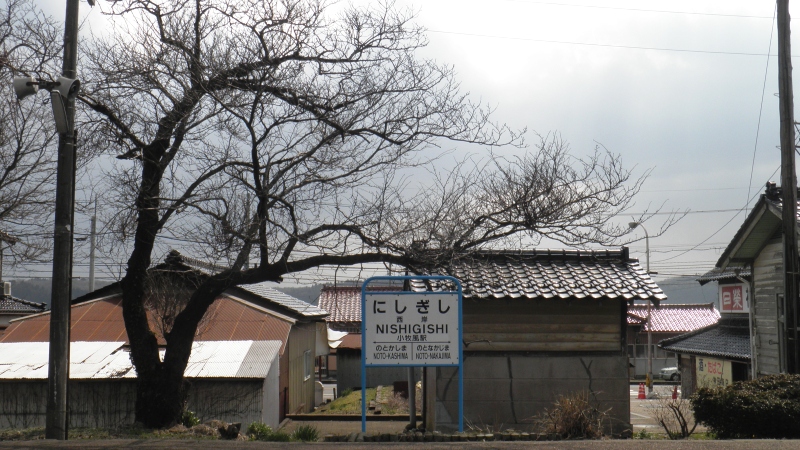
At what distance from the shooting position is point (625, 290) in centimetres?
1326

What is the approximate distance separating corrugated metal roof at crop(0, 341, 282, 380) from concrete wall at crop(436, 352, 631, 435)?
5.25 m

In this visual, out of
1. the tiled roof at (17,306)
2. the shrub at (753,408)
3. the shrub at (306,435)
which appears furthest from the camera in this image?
the tiled roof at (17,306)

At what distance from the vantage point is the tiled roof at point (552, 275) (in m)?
13.0

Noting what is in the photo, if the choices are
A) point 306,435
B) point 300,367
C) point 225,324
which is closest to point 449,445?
point 306,435

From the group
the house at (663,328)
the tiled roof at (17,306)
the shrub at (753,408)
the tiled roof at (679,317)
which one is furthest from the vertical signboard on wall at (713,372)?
the tiled roof at (17,306)

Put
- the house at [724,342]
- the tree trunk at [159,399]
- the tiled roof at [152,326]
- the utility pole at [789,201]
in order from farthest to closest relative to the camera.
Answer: the house at [724,342] → the tiled roof at [152,326] → the utility pole at [789,201] → the tree trunk at [159,399]

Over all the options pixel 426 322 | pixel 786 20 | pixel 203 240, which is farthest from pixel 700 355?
pixel 203 240

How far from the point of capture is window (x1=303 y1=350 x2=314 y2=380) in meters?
25.1

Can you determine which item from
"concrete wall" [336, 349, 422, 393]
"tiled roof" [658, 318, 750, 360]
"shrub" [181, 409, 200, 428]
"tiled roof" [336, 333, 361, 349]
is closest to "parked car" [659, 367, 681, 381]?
"tiled roof" [658, 318, 750, 360]

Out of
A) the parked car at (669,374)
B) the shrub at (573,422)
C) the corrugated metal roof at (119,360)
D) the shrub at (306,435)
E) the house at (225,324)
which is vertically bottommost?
the parked car at (669,374)

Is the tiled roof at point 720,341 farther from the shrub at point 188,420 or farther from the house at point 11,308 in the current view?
the house at point 11,308

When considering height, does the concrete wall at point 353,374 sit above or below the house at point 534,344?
below

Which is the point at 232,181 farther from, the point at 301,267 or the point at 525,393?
the point at 525,393

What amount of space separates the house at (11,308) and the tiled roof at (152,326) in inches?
564
